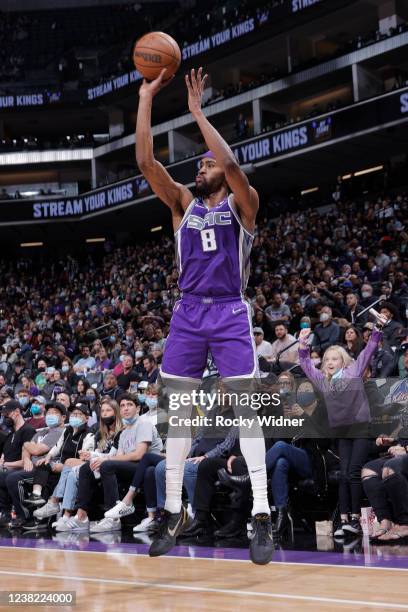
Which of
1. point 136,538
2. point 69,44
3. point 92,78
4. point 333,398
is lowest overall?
point 136,538

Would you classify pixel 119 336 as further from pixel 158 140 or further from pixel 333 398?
pixel 158 140

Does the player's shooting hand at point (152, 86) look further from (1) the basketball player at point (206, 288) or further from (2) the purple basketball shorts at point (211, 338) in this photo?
(2) the purple basketball shorts at point (211, 338)

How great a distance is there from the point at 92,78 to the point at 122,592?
2989 cm

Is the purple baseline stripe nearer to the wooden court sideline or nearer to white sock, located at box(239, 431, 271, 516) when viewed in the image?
the wooden court sideline

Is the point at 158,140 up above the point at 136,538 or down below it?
above

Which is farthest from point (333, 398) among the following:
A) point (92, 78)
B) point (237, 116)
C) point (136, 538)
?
point (92, 78)

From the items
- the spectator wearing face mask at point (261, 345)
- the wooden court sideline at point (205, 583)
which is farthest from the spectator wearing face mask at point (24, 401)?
the wooden court sideline at point (205, 583)

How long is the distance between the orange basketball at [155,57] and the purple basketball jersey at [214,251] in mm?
902

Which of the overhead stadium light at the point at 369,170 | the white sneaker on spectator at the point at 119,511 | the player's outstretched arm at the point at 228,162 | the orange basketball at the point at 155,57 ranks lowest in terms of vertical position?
the white sneaker on spectator at the point at 119,511

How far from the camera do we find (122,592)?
14.6ft

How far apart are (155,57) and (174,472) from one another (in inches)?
99.9

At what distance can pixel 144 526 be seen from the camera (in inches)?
309

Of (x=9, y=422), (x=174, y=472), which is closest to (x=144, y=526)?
(x=174, y=472)

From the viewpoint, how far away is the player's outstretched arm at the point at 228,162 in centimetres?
469
